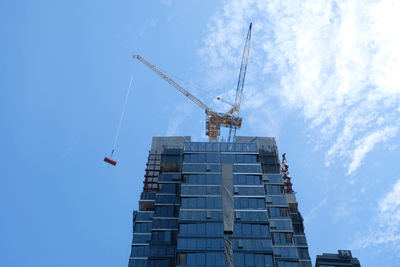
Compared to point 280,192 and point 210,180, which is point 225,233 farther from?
point 280,192

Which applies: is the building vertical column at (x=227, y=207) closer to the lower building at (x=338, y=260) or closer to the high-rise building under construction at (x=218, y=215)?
the high-rise building under construction at (x=218, y=215)

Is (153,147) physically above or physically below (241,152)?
above

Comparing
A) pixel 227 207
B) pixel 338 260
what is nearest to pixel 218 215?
pixel 227 207

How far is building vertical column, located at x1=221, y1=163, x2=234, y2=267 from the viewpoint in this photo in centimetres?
8172

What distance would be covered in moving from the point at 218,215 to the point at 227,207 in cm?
297

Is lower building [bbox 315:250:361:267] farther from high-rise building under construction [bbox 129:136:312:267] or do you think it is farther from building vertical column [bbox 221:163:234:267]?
building vertical column [bbox 221:163:234:267]

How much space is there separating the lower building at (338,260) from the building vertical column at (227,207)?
282 ft

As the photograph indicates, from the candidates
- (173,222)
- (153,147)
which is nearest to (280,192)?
(173,222)

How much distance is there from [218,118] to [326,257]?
7320cm

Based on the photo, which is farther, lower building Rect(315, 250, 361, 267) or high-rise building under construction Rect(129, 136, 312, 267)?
lower building Rect(315, 250, 361, 267)

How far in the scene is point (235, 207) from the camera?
295 feet

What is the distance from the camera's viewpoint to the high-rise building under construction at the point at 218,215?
272 feet

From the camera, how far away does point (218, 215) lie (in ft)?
290

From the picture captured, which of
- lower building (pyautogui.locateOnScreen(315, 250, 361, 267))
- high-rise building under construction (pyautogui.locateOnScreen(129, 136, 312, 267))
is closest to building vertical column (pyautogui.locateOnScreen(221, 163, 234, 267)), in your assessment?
high-rise building under construction (pyautogui.locateOnScreen(129, 136, 312, 267))
